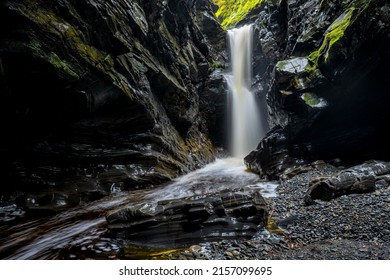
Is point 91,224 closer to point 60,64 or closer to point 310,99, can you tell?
point 60,64

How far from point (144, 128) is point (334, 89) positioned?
1022cm

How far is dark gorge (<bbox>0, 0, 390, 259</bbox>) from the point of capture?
6.76 meters

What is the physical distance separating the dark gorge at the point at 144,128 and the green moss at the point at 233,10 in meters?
19.2

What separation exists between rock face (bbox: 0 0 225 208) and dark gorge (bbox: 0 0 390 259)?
5cm

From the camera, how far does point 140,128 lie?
1391 cm

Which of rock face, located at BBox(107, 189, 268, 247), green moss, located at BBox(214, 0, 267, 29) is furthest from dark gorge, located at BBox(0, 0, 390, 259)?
green moss, located at BBox(214, 0, 267, 29)

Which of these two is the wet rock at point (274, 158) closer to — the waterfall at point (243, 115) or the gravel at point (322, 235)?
the gravel at point (322, 235)

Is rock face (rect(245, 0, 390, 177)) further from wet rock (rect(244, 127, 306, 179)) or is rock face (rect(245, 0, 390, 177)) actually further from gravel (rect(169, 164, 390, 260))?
gravel (rect(169, 164, 390, 260))

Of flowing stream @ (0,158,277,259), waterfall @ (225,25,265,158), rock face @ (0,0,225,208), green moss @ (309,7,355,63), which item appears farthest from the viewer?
waterfall @ (225,25,265,158)

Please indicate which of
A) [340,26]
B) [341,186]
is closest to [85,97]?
[341,186]

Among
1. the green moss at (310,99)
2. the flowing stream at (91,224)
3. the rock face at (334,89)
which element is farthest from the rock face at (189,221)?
the green moss at (310,99)

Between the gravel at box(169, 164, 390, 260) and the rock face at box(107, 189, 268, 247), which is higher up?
the rock face at box(107, 189, 268, 247)

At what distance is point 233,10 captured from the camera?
42.7 metres
